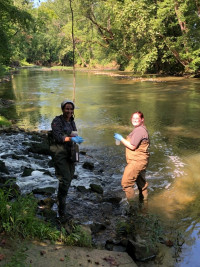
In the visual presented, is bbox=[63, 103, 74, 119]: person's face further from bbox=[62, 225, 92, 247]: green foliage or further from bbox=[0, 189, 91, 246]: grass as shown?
bbox=[62, 225, 92, 247]: green foliage

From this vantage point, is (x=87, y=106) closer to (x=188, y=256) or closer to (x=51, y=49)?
(x=188, y=256)

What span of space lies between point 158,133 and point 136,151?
6742 millimetres

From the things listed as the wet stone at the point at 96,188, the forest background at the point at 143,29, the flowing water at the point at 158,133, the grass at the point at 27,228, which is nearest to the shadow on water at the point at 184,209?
the flowing water at the point at 158,133

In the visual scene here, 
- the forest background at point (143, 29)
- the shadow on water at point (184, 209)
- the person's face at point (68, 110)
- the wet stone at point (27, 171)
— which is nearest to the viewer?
the shadow on water at point (184, 209)

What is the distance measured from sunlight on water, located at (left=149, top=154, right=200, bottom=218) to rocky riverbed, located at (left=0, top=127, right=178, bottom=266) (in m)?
0.44

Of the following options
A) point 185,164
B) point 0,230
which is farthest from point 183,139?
point 0,230

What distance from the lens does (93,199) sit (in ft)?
19.0

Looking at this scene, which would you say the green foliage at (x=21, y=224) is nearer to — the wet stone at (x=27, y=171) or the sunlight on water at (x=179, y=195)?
the sunlight on water at (x=179, y=195)

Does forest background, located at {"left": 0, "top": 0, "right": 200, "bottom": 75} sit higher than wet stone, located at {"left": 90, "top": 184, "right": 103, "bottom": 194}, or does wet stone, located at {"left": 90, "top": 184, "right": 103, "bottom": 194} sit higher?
forest background, located at {"left": 0, "top": 0, "right": 200, "bottom": 75}

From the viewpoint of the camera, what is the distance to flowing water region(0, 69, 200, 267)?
5.35 m

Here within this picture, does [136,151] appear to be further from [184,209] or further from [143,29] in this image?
[143,29]

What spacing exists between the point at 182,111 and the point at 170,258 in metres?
12.5

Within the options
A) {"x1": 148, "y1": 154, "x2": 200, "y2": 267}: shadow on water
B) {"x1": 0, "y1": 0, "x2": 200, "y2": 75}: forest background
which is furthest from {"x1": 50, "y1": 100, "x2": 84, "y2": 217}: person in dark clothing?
{"x1": 0, "y1": 0, "x2": 200, "y2": 75}: forest background

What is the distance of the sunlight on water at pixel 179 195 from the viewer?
5.44 meters
